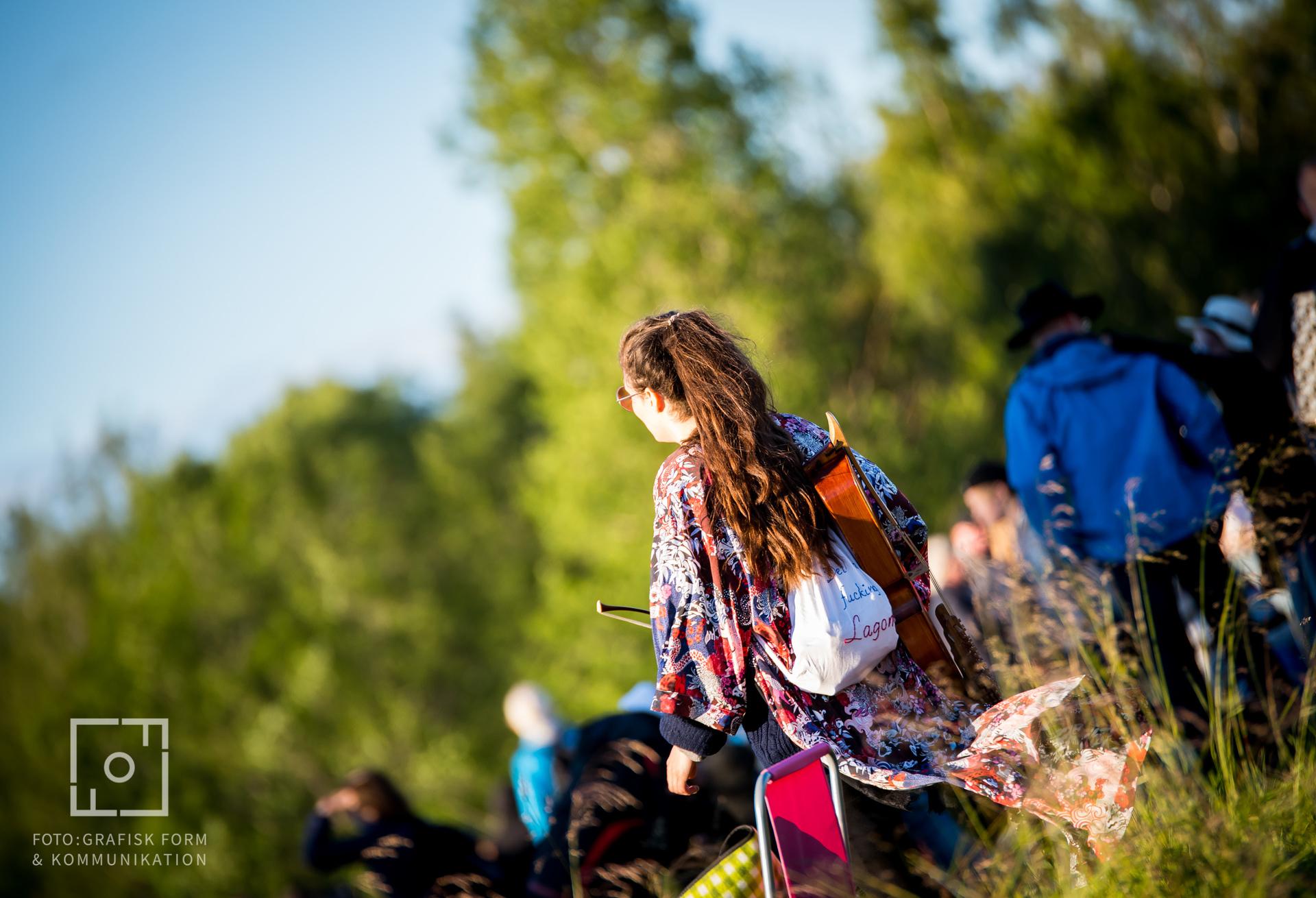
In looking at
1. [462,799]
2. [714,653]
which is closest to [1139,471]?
[714,653]

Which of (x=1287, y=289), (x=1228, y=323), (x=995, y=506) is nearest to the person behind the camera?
(x=1287, y=289)

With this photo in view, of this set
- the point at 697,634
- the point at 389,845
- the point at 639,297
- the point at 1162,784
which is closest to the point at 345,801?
the point at 389,845

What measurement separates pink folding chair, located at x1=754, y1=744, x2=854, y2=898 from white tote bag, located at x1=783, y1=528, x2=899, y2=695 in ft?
0.51

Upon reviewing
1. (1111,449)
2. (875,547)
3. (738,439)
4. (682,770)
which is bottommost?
(682,770)

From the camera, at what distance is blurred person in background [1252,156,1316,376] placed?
374 centimetres

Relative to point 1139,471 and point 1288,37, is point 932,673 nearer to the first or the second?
point 1139,471

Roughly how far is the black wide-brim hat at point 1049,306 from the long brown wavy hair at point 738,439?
1.75 m

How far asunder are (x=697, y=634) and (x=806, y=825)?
0.46m

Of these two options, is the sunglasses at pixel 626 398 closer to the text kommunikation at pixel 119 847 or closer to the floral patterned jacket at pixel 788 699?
the floral patterned jacket at pixel 788 699

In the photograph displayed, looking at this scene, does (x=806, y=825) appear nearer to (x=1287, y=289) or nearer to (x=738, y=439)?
(x=738, y=439)

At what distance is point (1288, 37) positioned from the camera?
1961 centimetres

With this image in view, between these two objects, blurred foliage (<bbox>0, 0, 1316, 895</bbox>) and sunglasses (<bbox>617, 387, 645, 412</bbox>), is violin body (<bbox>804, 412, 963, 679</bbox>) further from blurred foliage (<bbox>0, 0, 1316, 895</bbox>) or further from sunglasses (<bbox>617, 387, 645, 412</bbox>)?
blurred foliage (<bbox>0, 0, 1316, 895</bbox>)

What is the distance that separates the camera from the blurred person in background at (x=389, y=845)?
4539 millimetres

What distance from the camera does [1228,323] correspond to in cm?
442
